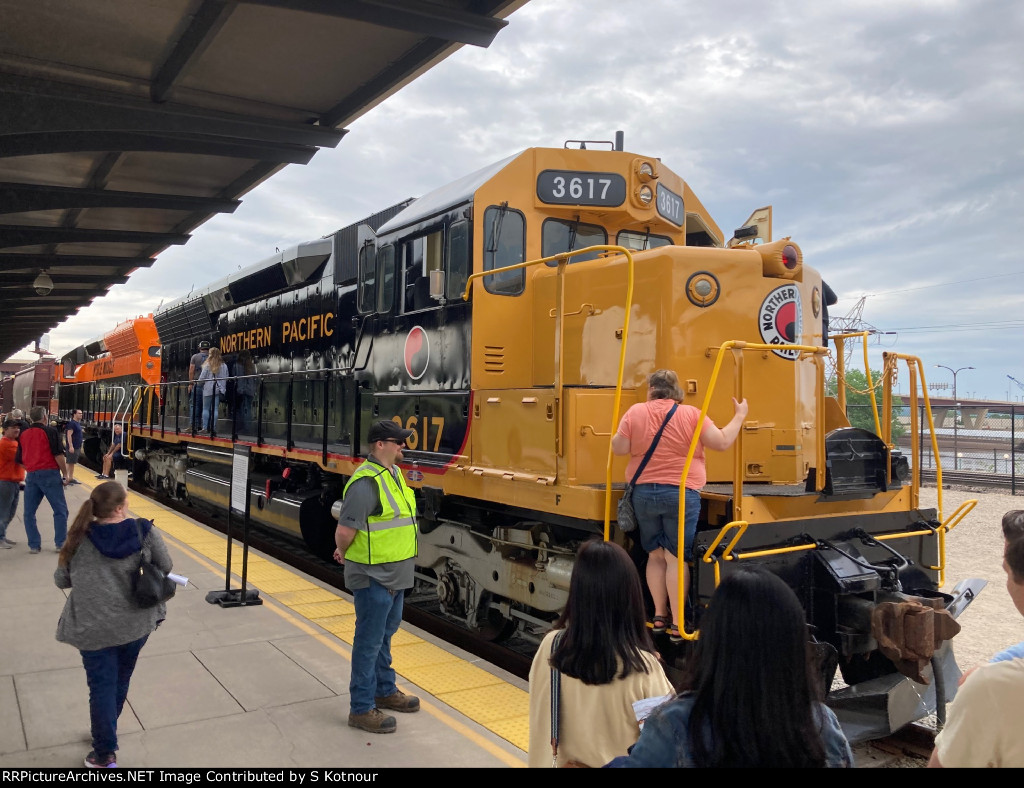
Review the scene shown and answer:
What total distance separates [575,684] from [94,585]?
2585mm

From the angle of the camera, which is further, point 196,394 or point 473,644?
point 196,394

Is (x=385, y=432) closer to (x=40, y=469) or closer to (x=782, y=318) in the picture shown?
(x=782, y=318)

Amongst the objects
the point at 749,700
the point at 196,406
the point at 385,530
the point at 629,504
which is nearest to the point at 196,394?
the point at 196,406

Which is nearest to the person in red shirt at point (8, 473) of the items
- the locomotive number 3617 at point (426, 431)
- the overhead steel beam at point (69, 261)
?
the overhead steel beam at point (69, 261)

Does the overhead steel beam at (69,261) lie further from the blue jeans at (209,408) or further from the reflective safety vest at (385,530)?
the reflective safety vest at (385,530)

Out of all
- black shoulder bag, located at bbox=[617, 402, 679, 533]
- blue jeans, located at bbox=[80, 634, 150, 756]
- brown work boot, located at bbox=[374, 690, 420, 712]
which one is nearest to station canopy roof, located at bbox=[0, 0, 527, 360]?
black shoulder bag, located at bbox=[617, 402, 679, 533]

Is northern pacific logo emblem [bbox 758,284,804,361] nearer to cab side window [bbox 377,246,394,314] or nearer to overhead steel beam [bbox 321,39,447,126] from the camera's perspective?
overhead steel beam [bbox 321,39,447,126]

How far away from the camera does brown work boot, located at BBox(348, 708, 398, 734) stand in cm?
413

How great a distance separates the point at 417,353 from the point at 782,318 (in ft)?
10.0

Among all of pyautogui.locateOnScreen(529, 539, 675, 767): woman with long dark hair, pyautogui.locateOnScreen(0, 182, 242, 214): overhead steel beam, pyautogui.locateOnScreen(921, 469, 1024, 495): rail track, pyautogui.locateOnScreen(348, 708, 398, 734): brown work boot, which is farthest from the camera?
pyautogui.locateOnScreen(921, 469, 1024, 495): rail track

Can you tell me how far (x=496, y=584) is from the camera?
585 cm

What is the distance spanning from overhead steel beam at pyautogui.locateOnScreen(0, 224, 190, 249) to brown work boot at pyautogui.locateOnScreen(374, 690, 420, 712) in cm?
803

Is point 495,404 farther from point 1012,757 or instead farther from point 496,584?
point 1012,757

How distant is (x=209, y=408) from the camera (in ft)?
41.3
